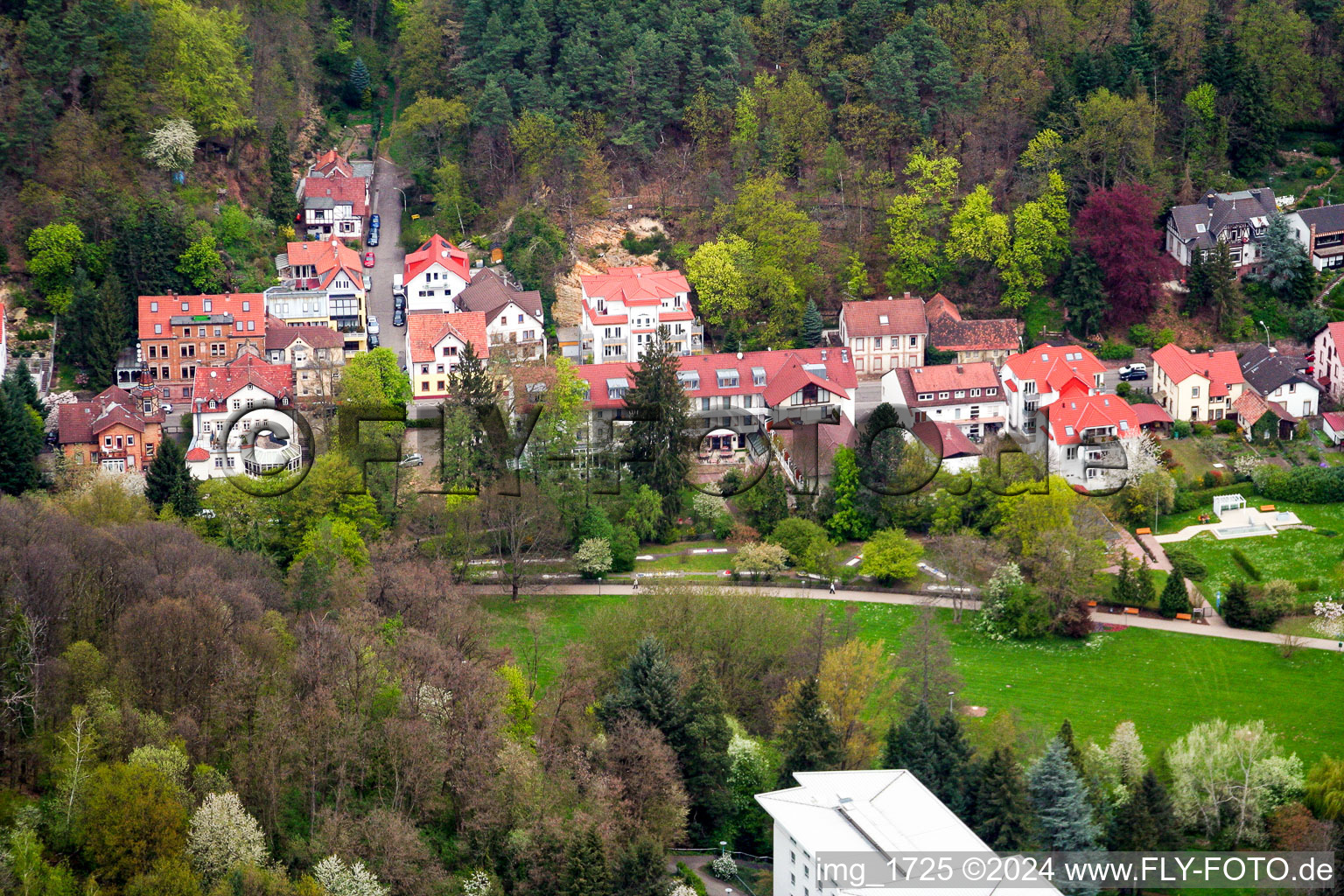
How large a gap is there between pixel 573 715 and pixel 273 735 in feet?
25.2

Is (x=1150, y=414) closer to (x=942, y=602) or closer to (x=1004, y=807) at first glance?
(x=942, y=602)

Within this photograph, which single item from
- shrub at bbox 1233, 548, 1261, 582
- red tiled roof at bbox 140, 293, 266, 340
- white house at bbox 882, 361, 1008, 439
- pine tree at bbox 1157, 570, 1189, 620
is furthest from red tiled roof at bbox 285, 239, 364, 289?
shrub at bbox 1233, 548, 1261, 582

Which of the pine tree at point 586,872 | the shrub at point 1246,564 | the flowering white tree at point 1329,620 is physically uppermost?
the shrub at point 1246,564

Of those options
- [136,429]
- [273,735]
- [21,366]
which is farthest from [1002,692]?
[21,366]

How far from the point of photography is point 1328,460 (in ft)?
206

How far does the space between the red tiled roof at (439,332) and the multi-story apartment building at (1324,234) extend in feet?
98.1

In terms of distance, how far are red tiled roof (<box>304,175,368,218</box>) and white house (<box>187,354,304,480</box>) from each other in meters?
10.7

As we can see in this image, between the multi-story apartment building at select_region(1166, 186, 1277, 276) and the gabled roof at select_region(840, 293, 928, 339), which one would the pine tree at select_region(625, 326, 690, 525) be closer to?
the gabled roof at select_region(840, 293, 928, 339)

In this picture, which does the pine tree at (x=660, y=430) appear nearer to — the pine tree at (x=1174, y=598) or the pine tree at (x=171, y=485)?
the pine tree at (x=171, y=485)

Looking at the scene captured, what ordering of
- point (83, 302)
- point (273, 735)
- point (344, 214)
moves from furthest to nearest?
point (344, 214), point (83, 302), point (273, 735)

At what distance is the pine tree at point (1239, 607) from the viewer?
178 ft

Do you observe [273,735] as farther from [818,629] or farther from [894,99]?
[894,99]

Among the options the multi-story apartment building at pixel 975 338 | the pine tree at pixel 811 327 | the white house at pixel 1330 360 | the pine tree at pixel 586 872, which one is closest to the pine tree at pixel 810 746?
the pine tree at pixel 586 872

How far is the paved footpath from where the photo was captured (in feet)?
178
